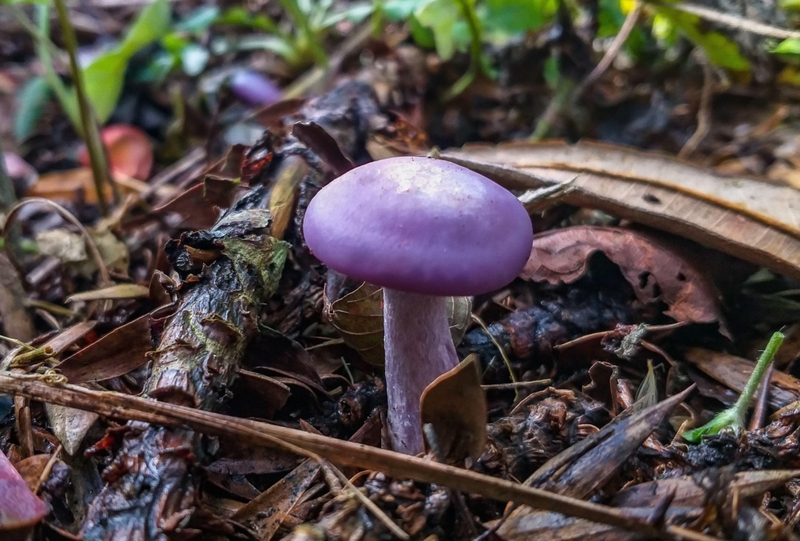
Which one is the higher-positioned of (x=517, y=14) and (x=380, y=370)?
(x=517, y=14)

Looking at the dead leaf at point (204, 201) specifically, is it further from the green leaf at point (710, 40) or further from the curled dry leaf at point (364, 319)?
the green leaf at point (710, 40)

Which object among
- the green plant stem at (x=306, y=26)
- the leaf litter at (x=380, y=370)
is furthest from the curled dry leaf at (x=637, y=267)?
the green plant stem at (x=306, y=26)

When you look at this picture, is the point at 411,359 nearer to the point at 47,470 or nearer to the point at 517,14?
the point at 47,470

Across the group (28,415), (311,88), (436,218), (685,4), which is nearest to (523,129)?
(685,4)

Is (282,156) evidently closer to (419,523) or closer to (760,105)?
(419,523)

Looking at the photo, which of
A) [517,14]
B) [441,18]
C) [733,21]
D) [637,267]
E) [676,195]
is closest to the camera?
[637,267]

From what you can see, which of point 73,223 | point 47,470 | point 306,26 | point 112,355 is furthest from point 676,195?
point 306,26

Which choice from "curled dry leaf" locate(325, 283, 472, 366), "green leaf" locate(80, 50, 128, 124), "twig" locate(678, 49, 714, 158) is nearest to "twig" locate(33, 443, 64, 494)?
"curled dry leaf" locate(325, 283, 472, 366)
